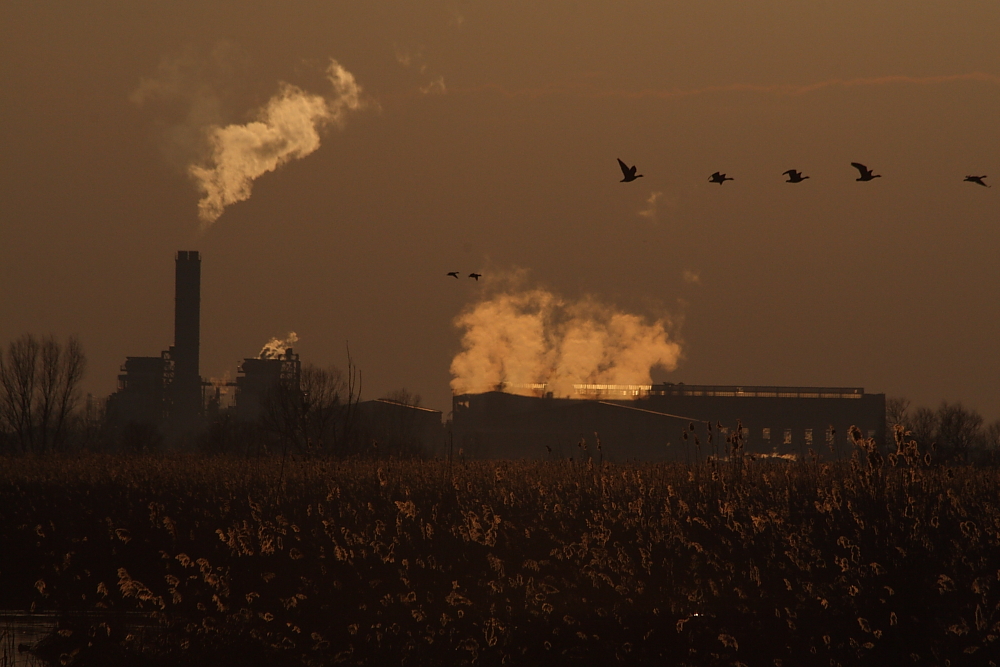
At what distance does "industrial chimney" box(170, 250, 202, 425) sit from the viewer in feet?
382

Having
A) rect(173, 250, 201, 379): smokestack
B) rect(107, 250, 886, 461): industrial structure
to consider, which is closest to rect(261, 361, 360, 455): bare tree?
rect(107, 250, 886, 461): industrial structure

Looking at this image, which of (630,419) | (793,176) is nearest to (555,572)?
(793,176)

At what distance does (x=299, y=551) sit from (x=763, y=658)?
7099 mm

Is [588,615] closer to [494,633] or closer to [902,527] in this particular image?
[494,633]

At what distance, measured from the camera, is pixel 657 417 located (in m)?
82.6

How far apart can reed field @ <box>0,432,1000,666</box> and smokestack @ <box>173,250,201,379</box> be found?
320 ft

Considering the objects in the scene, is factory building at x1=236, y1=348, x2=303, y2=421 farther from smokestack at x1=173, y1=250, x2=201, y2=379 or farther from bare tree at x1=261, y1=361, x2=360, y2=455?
bare tree at x1=261, y1=361, x2=360, y2=455

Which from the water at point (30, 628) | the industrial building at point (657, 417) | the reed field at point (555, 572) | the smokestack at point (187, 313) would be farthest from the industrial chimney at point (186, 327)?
the water at point (30, 628)

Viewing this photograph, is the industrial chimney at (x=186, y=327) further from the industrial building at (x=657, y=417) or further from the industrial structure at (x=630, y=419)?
the industrial building at (x=657, y=417)

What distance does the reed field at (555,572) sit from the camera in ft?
43.3

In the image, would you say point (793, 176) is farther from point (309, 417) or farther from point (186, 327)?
point (186, 327)

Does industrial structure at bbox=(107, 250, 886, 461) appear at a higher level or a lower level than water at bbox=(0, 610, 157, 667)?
higher

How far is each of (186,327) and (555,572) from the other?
105471 millimetres

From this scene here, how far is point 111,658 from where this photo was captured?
13570 mm
